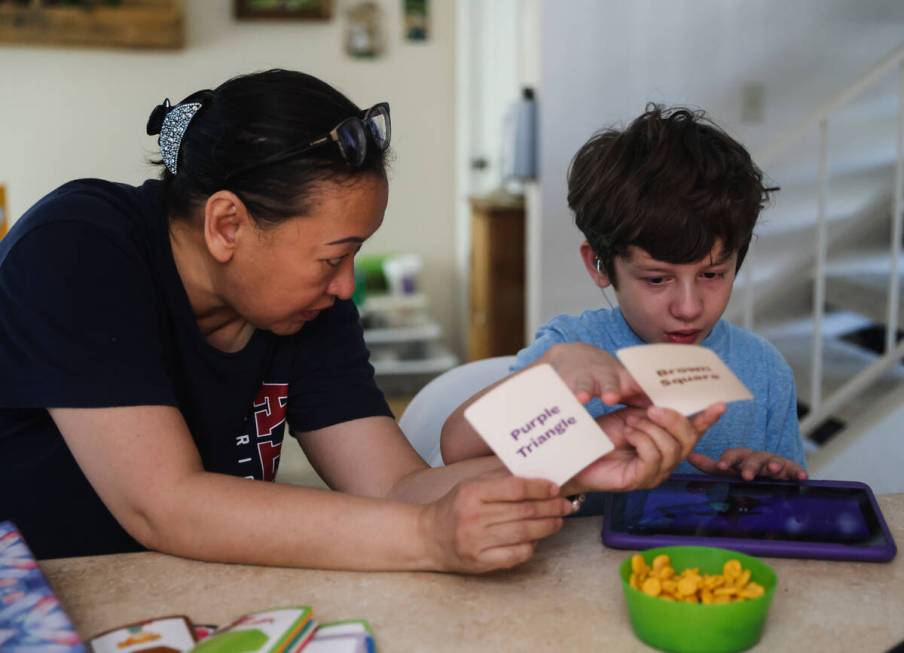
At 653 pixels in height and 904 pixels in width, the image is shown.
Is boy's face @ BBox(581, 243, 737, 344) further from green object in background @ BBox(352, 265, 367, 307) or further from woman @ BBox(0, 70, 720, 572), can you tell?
green object in background @ BBox(352, 265, 367, 307)

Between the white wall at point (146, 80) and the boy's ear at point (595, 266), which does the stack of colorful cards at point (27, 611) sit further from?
the white wall at point (146, 80)

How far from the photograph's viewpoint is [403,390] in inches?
189

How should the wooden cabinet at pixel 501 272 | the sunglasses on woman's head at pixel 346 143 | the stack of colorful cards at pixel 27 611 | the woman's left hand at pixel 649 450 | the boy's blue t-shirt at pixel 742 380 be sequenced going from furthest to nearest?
the wooden cabinet at pixel 501 272
the boy's blue t-shirt at pixel 742 380
the sunglasses on woman's head at pixel 346 143
the woman's left hand at pixel 649 450
the stack of colorful cards at pixel 27 611

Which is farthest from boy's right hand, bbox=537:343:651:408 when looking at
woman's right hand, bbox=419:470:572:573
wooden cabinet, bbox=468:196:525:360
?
wooden cabinet, bbox=468:196:525:360

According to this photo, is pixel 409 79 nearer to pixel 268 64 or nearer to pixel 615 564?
pixel 268 64

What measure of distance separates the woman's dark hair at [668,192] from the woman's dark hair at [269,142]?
401 mm

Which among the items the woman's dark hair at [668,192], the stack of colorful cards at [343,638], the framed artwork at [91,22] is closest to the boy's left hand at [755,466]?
the woman's dark hair at [668,192]

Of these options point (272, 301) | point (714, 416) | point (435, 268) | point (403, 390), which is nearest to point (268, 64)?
point (435, 268)

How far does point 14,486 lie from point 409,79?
13.7ft

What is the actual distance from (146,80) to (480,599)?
4.37 metres

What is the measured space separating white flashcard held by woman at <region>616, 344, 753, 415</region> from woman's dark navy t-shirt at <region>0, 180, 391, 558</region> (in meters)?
0.50

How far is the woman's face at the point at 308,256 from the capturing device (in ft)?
3.59

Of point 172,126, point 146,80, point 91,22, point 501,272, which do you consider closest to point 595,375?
point 172,126

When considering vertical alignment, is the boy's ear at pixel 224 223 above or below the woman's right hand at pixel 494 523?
above
